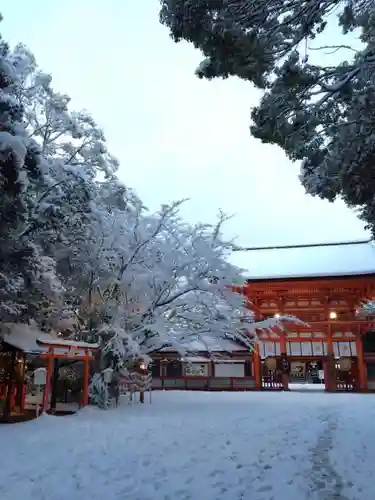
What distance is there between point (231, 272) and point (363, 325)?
8.38 m

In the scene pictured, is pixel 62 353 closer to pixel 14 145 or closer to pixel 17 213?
pixel 17 213

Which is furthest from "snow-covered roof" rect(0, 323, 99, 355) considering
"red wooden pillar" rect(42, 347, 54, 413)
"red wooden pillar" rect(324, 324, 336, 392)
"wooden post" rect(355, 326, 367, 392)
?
"wooden post" rect(355, 326, 367, 392)

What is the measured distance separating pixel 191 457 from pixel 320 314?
1567cm

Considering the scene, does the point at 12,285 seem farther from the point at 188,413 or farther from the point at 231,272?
the point at 231,272

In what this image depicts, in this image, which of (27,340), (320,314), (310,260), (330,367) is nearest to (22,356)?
(27,340)

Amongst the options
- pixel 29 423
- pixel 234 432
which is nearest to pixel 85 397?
pixel 29 423

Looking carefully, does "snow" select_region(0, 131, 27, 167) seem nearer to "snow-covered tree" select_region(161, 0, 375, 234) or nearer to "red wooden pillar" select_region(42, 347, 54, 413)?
"snow-covered tree" select_region(161, 0, 375, 234)

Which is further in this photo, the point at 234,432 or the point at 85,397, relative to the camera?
the point at 85,397

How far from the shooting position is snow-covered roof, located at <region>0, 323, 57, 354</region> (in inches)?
440

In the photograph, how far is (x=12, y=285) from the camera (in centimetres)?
1002

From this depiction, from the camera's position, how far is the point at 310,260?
23922mm

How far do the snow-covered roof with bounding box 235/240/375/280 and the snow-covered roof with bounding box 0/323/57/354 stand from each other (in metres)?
11.1

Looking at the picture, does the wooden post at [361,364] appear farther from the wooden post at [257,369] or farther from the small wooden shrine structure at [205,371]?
the small wooden shrine structure at [205,371]

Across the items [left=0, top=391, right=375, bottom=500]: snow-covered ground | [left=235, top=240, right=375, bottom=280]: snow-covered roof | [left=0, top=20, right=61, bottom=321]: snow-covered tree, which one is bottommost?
[left=0, top=391, right=375, bottom=500]: snow-covered ground
